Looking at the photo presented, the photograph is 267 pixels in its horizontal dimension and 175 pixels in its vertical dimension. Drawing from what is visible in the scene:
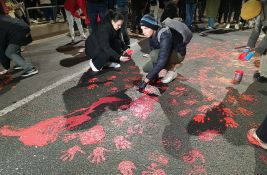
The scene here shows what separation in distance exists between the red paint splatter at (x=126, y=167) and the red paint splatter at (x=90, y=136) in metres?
0.44

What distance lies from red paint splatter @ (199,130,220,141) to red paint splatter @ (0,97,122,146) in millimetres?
1331

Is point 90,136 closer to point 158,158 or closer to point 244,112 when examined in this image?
point 158,158

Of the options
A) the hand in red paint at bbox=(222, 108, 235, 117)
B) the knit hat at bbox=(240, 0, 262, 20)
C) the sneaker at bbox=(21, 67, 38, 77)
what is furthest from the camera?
the knit hat at bbox=(240, 0, 262, 20)

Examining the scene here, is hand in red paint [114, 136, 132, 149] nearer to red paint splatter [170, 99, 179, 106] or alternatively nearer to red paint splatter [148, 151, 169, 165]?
red paint splatter [148, 151, 169, 165]

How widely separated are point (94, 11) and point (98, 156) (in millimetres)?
3667

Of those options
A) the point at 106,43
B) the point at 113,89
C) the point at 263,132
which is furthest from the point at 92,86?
the point at 263,132

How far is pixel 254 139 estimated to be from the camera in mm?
2582

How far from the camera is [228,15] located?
9.86 meters

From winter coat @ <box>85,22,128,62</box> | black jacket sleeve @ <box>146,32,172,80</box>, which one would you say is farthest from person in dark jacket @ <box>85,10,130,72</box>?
black jacket sleeve @ <box>146,32,172,80</box>

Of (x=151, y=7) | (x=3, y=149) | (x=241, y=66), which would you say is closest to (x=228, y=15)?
(x=151, y=7)

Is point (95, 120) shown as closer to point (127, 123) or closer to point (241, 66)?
point (127, 123)

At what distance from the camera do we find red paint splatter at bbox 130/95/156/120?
3.12 metres

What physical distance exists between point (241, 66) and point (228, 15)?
5747mm

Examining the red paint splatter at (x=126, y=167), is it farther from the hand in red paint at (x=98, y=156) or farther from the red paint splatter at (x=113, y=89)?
the red paint splatter at (x=113, y=89)
